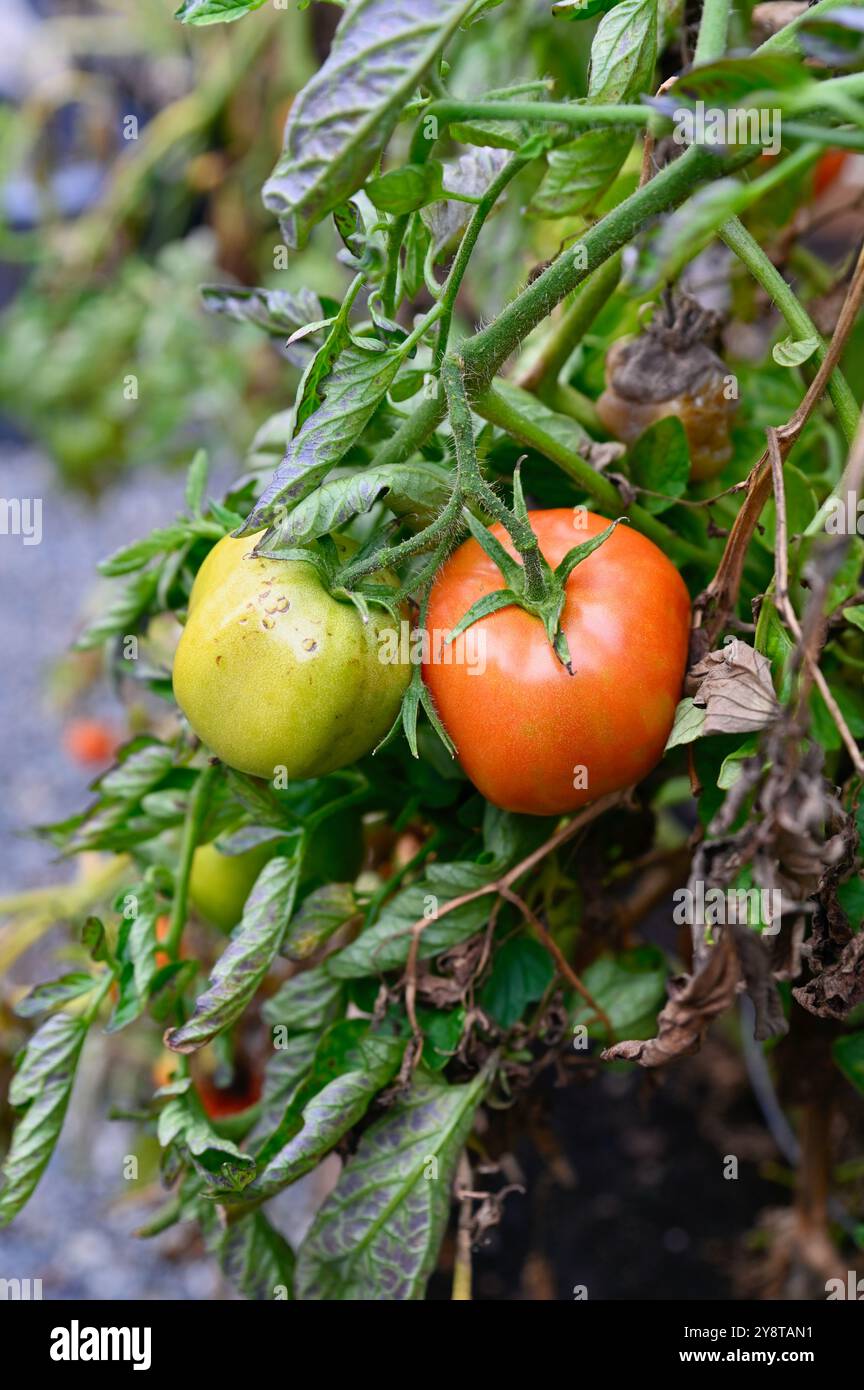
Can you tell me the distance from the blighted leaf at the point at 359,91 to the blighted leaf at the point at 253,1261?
0.48 metres

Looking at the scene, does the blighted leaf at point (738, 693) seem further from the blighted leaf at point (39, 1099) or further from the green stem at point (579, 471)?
the blighted leaf at point (39, 1099)

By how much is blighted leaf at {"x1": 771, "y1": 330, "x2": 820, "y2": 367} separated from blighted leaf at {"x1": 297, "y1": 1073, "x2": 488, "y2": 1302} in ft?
1.12

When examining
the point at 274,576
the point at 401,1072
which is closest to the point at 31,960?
the point at 401,1072

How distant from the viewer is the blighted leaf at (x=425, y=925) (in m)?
0.52

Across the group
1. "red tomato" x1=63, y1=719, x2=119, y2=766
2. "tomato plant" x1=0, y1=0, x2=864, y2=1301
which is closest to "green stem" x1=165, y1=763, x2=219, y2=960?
"tomato plant" x1=0, y1=0, x2=864, y2=1301

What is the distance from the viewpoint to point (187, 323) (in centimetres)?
158

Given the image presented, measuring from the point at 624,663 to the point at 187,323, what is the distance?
1.31m

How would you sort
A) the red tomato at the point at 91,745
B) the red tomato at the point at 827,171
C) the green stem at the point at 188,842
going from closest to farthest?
the green stem at the point at 188,842, the red tomato at the point at 827,171, the red tomato at the point at 91,745

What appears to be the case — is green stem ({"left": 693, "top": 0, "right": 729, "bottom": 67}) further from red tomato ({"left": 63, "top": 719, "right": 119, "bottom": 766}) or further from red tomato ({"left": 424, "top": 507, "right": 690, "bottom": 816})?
red tomato ({"left": 63, "top": 719, "right": 119, "bottom": 766})

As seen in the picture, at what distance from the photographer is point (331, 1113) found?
0.50m

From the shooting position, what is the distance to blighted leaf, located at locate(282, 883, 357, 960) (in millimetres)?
549

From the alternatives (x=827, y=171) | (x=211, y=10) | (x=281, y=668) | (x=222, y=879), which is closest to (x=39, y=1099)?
(x=222, y=879)

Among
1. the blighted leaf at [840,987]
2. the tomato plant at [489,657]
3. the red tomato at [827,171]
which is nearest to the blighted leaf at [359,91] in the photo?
the tomato plant at [489,657]
